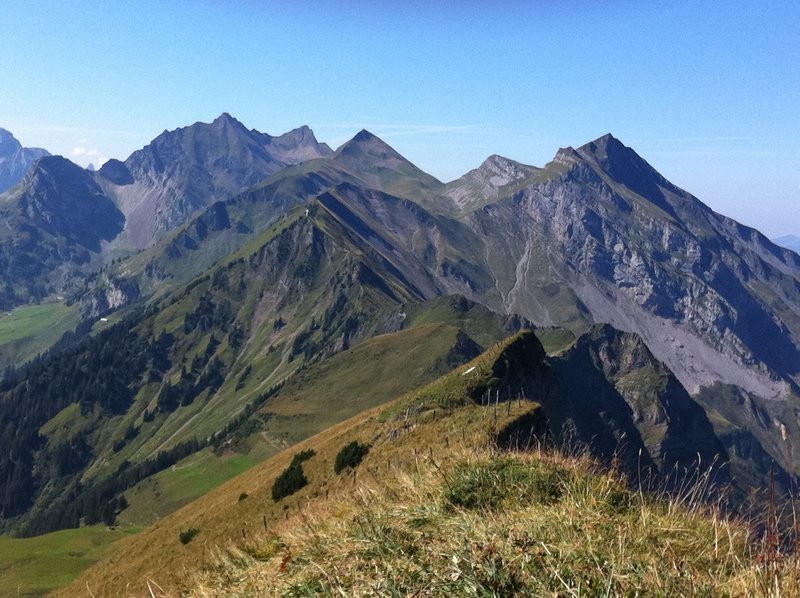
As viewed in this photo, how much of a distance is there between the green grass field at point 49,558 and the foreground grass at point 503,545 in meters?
64.9

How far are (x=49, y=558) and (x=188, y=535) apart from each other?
4494cm

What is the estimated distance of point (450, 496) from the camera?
11820 mm

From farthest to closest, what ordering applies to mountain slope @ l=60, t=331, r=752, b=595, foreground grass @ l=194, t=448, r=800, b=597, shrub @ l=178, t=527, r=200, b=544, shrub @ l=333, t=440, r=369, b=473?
shrub @ l=333, t=440, r=369, b=473 → shrub @ l=178, t=527, r=200, b=544 → mountain slope @ l=60, t=331, r=752, b=595 → foreground grass @ l=194, t=448, r=800, b=597

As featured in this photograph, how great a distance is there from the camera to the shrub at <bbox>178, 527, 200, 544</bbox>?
47.5m

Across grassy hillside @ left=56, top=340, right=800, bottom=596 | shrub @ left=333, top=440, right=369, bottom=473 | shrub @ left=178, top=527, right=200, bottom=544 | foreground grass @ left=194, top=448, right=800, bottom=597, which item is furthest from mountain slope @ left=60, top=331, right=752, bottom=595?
foreground grass @ left=194, top=448, right=800, bottom=597

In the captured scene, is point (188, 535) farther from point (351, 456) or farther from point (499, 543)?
point (499, 543)

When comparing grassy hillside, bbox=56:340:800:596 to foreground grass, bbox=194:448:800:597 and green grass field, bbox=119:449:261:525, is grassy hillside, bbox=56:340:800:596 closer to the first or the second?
foreground grass, bbox=194:448:800:597

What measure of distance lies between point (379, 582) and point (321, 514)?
464 cm

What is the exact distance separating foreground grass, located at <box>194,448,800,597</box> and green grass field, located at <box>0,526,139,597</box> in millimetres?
64873

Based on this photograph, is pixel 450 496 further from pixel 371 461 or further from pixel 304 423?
pixel 304 423

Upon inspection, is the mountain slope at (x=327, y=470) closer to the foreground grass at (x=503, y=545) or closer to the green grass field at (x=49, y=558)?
the foreground grass at (x=503, y=545)

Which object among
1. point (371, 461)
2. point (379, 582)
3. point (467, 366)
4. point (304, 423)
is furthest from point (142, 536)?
point (304, 423)

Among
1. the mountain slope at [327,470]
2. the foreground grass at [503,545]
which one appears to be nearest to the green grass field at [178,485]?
the mountain slope at [327,470]

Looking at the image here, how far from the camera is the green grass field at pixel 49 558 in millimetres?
67625
